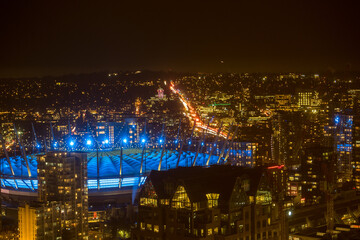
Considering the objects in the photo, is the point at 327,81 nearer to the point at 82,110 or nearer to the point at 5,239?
the point at 82,110

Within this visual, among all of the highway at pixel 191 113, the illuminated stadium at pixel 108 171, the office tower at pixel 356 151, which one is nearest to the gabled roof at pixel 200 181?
the illuminated stadium at pixel 108 171

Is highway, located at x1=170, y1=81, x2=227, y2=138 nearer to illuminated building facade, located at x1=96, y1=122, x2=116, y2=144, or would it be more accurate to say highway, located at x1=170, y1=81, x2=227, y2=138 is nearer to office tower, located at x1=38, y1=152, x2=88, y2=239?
illuminated building facade, located at x1=96, y1=122, x2=116, y2=144

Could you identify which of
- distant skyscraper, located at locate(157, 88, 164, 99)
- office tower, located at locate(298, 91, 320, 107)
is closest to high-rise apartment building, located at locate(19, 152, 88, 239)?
office tower, located at locate(298, 91, 320, 107)

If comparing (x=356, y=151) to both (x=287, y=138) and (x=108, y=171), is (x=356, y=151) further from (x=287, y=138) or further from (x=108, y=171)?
(x=108, y=171)

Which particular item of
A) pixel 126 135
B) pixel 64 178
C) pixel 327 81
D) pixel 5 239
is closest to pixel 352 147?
pixel 327 81

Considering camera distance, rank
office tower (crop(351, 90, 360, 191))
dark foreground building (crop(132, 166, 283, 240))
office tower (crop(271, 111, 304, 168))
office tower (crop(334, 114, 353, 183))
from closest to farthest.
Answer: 1. dark foreground building (crop(132, 166, 283, 240))
2. office tower (crop(351, 90, 360, 191))
3. office tower (crop(334, 114, 353, 183))
4. office tower (crop(271, 111, 304, 168))

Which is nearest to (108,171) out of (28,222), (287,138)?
(28,222)

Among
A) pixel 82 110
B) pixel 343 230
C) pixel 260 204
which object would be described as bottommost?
pixel 343 230
